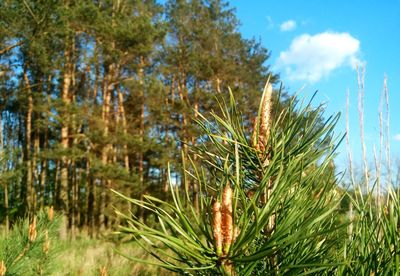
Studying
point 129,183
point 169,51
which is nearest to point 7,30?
point 129,183

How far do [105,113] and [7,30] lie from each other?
6681 millimetres

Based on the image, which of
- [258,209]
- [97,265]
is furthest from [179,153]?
[258,209]

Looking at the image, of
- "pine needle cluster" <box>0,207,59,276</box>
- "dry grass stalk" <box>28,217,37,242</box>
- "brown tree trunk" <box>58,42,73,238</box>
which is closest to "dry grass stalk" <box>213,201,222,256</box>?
"pine needle cluster" <box>0,207,59,276</box>

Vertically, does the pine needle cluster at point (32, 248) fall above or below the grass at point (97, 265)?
above

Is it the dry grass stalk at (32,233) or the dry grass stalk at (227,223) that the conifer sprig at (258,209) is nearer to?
the dry grass stalk at (227,223)

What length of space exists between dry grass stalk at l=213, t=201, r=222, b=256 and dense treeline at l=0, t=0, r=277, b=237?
9.73m

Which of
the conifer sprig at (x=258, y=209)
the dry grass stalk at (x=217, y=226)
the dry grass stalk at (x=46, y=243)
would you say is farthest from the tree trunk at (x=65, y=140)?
the dry grass stalk at (x=217, y=226)

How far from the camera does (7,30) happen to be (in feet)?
30.0

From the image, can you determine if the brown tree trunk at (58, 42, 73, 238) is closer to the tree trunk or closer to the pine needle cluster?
the tree trunk

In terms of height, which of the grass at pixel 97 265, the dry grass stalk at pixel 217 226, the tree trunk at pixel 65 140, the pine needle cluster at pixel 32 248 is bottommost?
the grass at pixel 97 265

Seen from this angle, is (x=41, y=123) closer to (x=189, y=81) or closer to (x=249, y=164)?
(x=189, y=81)

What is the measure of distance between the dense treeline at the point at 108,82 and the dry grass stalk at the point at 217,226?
31.9ft

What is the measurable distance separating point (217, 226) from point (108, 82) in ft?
51.7

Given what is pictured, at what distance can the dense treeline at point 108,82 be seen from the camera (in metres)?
11.0
